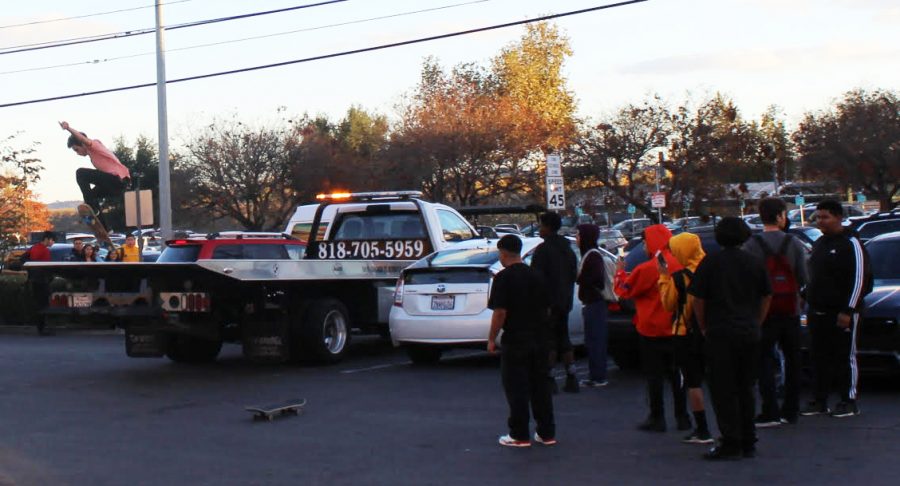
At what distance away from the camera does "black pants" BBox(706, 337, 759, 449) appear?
7891mm

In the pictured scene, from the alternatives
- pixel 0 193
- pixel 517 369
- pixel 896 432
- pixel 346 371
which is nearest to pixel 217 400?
pixel 346 371

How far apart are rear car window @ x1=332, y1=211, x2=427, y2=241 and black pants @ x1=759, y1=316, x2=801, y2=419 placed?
721cm

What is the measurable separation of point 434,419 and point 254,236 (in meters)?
6.83

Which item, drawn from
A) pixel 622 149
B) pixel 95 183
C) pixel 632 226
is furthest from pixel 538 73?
pixel 95 183

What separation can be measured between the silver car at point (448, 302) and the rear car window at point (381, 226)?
1.79m

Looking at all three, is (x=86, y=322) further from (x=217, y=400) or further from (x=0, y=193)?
(x=0, y=193)

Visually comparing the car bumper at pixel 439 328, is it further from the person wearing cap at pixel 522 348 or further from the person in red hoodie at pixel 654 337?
the person wearing cap at pixel 522 348

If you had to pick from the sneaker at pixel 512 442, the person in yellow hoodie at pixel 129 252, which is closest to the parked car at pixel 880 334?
the sneaker at pixel 512 442

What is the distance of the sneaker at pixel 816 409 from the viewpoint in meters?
9.77

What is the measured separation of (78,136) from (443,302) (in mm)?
17191

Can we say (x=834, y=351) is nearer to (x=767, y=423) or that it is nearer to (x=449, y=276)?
(x=767, y=423)

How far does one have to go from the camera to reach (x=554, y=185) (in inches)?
845

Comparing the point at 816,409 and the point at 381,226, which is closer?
the point at 816,409

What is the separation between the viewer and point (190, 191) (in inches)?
1674
